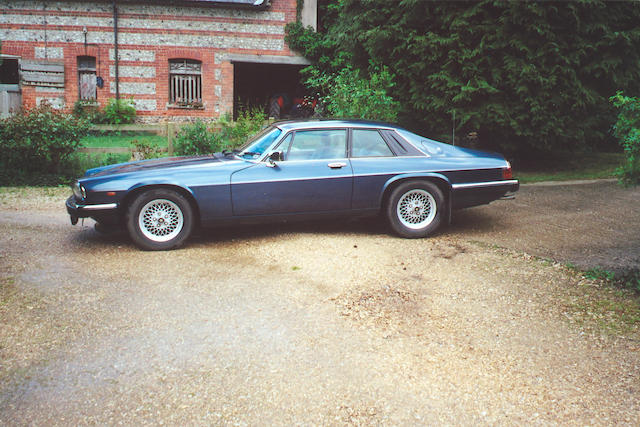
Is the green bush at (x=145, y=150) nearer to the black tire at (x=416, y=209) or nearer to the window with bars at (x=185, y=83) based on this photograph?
the black tire at (x=416, y=209)

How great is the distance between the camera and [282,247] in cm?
631

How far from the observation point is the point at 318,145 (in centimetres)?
664

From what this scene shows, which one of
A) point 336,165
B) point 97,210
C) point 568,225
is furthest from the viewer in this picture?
point 568,225

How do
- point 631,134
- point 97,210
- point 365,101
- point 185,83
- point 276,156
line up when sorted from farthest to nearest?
point 185,83 < point 365,101 < point 276,156 < point 97,210 < point 631,134

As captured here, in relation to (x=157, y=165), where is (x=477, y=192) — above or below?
below

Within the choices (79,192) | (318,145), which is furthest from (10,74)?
(318,145)

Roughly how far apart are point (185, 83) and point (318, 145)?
14.9 m

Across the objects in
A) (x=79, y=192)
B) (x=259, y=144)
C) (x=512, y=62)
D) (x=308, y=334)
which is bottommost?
(x=308, y=334)

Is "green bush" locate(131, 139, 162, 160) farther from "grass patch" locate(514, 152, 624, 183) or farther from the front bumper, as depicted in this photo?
"grass patch" locate(514, 152, 624, 183)

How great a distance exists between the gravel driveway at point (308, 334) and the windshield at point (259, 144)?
3.41 ft

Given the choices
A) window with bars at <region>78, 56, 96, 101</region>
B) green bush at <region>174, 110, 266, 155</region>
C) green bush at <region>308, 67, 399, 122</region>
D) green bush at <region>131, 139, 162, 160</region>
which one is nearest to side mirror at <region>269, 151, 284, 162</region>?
green bush at <region>308, 67, 399, 122</region>

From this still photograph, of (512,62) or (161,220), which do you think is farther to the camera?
(512,62)

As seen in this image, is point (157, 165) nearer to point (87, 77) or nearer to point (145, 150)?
point (145, 150)

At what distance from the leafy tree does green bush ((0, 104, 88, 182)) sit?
257 inches
